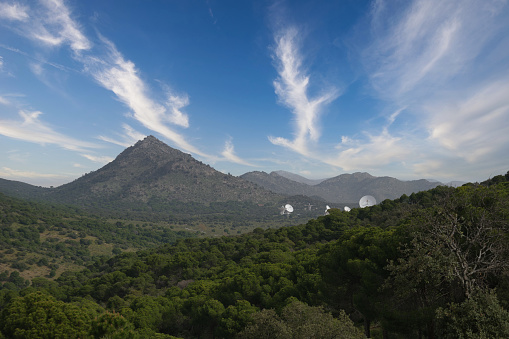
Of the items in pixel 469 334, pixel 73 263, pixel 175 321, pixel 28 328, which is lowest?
pixel 73 263

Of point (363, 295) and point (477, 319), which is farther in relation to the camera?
point (363, 295)

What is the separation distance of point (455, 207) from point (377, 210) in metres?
48.4

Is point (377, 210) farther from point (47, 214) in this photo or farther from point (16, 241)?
point (47, 214)

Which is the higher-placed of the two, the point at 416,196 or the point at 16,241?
the point at 416,196

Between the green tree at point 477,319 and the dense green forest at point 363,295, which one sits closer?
the green tree at point 477,319

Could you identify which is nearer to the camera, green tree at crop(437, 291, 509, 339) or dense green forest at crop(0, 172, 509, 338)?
green tree at crop(437, 291, 509, 339)

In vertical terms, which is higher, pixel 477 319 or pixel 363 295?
pixel 477 319

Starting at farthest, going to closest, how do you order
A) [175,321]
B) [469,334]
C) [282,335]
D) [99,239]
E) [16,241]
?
[99,239] → [16,241] → [175,321] → [282,335] → [469,334]

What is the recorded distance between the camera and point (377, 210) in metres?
64.1

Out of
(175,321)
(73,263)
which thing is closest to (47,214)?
(73,263)

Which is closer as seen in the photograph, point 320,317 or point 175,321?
point 320,317

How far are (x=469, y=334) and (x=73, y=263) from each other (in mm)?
150969

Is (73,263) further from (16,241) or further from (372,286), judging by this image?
(372,286)

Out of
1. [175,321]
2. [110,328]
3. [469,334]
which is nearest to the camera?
[469,334]
